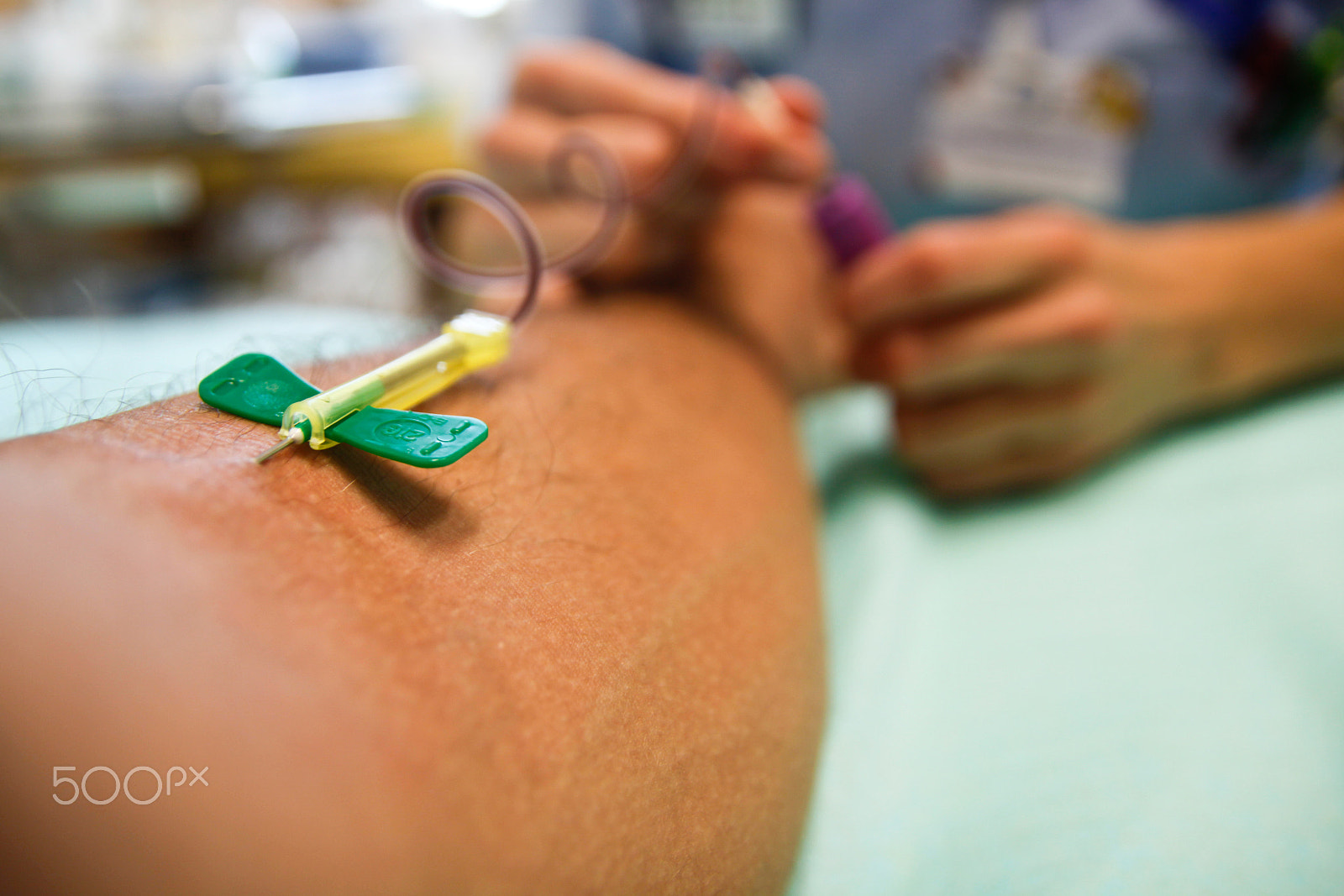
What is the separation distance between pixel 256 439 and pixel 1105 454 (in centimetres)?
69

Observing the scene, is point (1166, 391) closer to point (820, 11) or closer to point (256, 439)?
point (820, 11)

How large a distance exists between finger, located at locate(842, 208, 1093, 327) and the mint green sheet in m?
0.17

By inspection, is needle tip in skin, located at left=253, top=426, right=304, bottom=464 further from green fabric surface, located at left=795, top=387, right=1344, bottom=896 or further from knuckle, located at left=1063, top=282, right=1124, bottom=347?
knuckle, located at left=1063, top=282, right=1124, bottom=347

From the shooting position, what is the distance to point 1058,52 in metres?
0.88

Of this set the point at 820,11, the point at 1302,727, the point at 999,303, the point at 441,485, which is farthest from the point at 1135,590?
the point at 820,11

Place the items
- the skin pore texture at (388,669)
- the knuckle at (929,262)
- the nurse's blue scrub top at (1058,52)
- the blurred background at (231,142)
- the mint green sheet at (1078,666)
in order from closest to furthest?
the skin pore texture at (388,669)
the mint green sheet at (1078,666)
the knuckle at (929,262)
the nurse's blue scrub top at (1058,52)
the blurred background at (231,142)

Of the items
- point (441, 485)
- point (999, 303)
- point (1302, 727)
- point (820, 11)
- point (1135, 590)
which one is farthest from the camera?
point (820, 11)

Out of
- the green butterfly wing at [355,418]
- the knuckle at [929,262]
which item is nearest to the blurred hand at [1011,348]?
the knuckle at [929,262]

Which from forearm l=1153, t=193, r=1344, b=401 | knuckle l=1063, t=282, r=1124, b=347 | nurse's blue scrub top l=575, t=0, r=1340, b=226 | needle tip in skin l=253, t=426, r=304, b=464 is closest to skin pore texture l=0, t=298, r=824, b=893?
needle tip in skin l=253, t=426, r=304, b=464

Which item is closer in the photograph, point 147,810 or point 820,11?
point 147,810

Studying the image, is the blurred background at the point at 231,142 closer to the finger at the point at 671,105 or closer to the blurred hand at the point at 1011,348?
the finger at the point at 671,105

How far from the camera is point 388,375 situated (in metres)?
0.33

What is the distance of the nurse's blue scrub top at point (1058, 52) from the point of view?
2.88ft

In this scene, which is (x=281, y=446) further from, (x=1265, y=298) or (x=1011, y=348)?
(x=1265, y=298)
